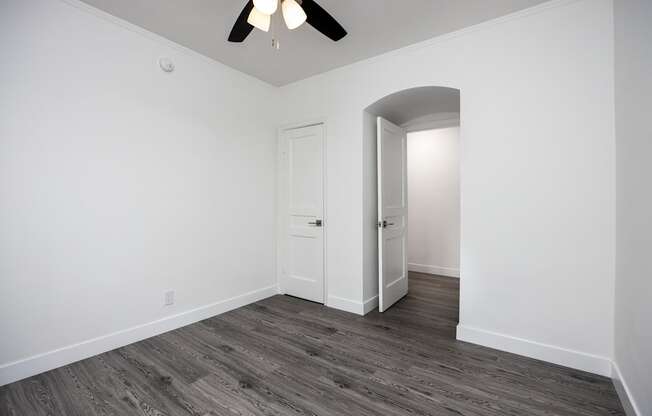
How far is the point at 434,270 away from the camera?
4871 millimetres

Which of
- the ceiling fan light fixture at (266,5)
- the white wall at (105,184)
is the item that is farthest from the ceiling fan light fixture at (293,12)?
the white wall at (105,184)

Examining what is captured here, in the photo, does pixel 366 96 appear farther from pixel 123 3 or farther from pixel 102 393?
pixel 102 393

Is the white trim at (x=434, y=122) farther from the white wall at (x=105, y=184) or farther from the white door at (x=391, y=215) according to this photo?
the white wall at (x=105, y=184)

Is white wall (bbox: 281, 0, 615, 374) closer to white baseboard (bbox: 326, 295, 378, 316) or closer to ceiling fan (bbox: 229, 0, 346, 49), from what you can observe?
white baseboard (bbox: 326, 295, 378, 316)

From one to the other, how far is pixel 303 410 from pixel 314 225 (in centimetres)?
210

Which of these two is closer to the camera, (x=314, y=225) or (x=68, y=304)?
(x=68, y=304)

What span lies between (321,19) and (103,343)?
118 inches

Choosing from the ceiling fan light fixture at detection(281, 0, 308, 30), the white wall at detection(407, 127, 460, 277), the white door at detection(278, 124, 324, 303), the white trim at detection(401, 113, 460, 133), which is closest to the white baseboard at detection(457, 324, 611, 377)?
the white door at detection(278, 124, 324, 303)

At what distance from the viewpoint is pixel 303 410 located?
1702 millimetres

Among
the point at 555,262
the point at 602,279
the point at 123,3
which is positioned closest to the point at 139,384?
the point at 123,3

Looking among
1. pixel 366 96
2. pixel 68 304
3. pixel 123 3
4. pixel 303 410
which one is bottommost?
pixel 303 410

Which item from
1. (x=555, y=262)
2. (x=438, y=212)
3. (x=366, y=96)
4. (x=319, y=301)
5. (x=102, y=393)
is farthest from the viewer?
(x=438, y=212)

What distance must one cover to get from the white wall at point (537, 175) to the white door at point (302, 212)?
1.42 meters

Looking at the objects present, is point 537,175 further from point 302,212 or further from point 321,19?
point 302,212
